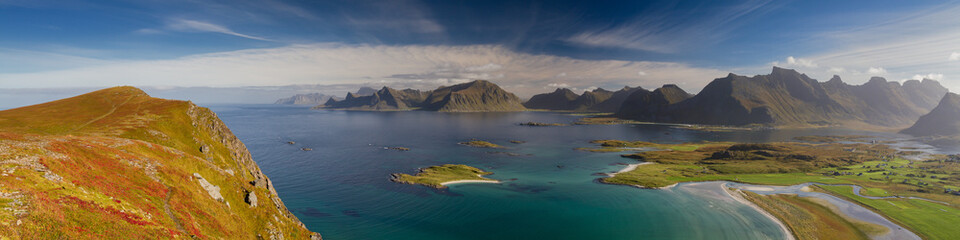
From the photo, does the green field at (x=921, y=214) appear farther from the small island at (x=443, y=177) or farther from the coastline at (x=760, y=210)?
the small island at (x=443, y=177)

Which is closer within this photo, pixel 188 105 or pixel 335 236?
pixel 335 236

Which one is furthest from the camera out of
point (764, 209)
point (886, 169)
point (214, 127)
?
point (886, 169)

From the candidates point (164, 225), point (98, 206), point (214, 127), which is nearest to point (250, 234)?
point (164, 225)

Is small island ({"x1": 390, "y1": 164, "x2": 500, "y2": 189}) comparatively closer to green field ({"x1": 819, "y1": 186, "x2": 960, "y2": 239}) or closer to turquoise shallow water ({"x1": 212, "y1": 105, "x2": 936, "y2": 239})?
turquoise shallow water ({"x1": 212, "y1": 105, "x2": 936, "y2": 239})

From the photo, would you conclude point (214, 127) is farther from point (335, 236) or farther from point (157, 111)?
point (335, 236)

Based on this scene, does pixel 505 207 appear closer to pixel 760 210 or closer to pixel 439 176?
pixel 439 176

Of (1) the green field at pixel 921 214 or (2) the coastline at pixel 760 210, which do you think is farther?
(2) the coastline at pixel 760 210

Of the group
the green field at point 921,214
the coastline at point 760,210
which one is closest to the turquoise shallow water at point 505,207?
the coastline at point 760,210
